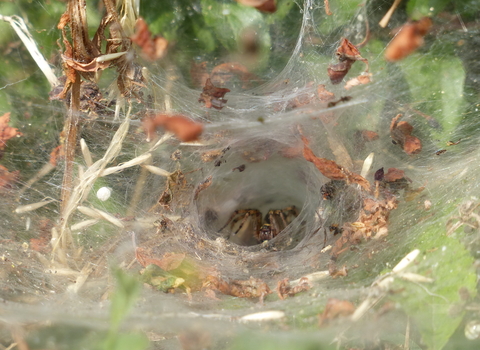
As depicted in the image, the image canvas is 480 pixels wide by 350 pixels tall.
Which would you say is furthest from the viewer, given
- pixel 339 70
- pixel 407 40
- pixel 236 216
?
pixel 236 216

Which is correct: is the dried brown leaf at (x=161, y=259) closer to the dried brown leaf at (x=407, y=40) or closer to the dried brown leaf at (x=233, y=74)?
the dried brown leaf at (x=233, y=74)

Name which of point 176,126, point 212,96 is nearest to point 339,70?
point 212,96

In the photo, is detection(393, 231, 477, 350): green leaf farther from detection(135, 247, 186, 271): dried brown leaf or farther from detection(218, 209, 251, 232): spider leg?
detection(218, 209, 251, 232): spider leg

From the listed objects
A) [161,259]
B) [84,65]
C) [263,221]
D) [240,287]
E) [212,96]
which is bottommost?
[263,221]

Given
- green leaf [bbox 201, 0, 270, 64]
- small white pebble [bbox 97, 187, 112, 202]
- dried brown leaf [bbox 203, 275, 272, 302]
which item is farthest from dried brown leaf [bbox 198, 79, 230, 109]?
dried brown leaf [bbox 203, 275, 272, 302]

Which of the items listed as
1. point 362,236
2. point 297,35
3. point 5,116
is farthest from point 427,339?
point 5,116

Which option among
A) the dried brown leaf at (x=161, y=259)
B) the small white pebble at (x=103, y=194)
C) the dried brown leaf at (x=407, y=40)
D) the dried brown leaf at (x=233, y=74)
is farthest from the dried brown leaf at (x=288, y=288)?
the dried brown leaf at (x=233, y=74)

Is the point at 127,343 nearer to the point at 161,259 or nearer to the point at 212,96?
the point at 161,259
